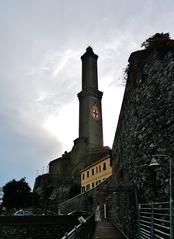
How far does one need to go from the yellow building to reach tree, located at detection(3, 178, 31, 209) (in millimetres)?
10251

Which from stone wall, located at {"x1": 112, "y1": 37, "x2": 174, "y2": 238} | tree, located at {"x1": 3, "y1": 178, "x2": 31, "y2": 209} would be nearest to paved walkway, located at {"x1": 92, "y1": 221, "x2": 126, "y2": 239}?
stone wall, located at {"x1": 112, "y1": 37, "x2": 174, "y2": 238}

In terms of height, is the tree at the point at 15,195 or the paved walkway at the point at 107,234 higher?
the paved walkway at the point at 107,234

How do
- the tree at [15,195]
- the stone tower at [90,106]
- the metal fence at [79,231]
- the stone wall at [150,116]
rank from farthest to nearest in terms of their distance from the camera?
1. the stone tower at [90,106]
2. the tree at [15,195]
3. the stone wall at [150,116]
4. the metal fence at [79,231]

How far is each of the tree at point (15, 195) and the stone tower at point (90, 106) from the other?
52.9 feet

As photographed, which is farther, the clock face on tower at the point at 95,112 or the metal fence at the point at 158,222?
the clock face on tower at the point at 95,112

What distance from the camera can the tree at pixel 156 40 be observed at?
784 cm

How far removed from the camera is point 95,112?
61562mm

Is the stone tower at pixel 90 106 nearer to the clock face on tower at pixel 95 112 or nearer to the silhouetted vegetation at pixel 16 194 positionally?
the clock face on tower at pixel 95 112

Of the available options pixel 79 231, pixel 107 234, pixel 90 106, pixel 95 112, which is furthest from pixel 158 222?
pixel 95 112

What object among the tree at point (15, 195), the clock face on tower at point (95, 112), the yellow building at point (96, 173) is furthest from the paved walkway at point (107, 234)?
the clock face on tower at point (95, 112)

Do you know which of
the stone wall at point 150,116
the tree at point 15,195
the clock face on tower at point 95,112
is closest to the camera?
the stone wall at point 150,116

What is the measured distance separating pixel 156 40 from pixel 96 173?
130ft

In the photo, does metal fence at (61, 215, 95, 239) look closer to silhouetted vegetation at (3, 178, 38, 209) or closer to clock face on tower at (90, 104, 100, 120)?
silhouetted vegetation at (3, 178, 38, 209)

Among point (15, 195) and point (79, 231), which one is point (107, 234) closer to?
point (79, 231)
